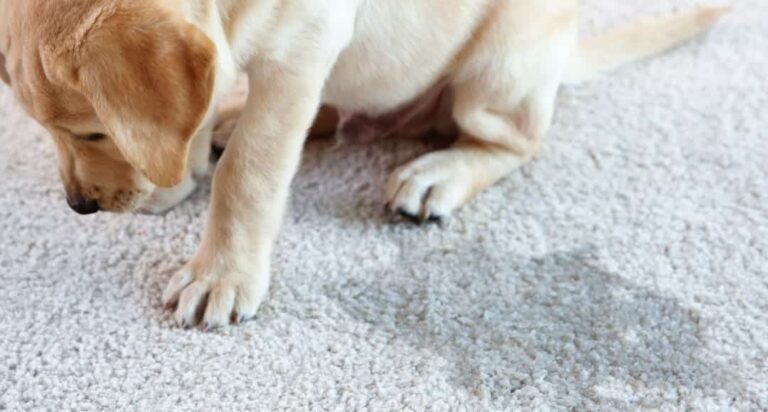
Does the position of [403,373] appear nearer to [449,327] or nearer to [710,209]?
[449,327]

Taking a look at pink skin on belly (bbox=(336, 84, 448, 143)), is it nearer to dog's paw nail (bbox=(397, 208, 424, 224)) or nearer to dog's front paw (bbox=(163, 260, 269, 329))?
dog's paw nail (bbox=(397, 208, 424, 224))

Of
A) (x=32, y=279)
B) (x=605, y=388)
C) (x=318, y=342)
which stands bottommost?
(x=32, y=279)

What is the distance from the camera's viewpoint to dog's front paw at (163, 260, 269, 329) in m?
1.58

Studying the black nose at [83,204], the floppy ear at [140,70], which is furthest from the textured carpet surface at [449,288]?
the floppy ear at [140,70]

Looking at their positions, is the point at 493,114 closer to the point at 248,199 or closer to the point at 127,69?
the point at 248,199

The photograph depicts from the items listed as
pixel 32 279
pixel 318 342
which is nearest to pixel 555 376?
pixel 318 342

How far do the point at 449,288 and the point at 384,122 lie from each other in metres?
0.54

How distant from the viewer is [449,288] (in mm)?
1685

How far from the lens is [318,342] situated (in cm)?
156

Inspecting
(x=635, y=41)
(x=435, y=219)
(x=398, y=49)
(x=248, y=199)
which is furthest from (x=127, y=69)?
(x=635, y=41)

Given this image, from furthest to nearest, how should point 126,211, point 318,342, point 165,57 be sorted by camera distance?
point 126,211
point 318,342
point 165,57

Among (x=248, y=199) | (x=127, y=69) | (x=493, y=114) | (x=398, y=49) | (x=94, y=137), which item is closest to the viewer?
(x=127, y=69)

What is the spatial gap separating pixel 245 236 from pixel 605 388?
2.09 feet

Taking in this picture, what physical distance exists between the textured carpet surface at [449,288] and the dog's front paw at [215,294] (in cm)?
2
